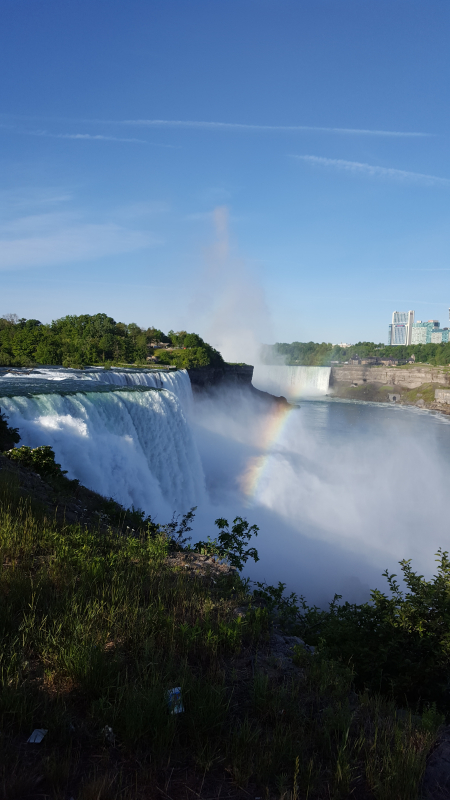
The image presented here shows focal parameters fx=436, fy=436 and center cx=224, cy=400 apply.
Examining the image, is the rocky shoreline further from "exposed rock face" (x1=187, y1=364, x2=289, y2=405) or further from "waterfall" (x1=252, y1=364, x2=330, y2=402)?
"exposed rock face" (x1=187, y1=364, x2=289, y2=405)

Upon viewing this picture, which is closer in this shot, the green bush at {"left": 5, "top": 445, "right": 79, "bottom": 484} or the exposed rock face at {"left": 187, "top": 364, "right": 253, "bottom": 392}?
the green bush at {"left": 5, "top": 445, "right": 79, "bottom": 484}

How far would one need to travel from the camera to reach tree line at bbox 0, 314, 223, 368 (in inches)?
1650

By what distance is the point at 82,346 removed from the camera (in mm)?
47938

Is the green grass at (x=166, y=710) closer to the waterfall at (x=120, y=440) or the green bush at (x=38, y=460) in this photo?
the green bush at (x=38, y=460)

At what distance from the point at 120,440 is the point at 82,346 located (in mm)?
33960

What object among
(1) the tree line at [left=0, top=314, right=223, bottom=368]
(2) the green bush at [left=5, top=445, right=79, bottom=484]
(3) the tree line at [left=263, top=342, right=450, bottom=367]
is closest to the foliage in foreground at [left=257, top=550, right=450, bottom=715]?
(2) the green bush at [left=5, top=445, right=79, bottom=484]

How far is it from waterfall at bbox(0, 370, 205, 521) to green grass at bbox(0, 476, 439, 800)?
34.2ft

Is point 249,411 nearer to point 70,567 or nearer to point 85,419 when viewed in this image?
point 85,419

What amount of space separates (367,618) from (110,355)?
164ft

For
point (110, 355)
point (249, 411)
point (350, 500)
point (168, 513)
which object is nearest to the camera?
point (168, 513)

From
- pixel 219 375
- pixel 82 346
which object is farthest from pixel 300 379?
pixel 82 346

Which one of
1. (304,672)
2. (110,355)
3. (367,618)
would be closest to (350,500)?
(367,618)

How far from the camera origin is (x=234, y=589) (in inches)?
206

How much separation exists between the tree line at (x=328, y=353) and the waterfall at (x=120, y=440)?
391 feet
